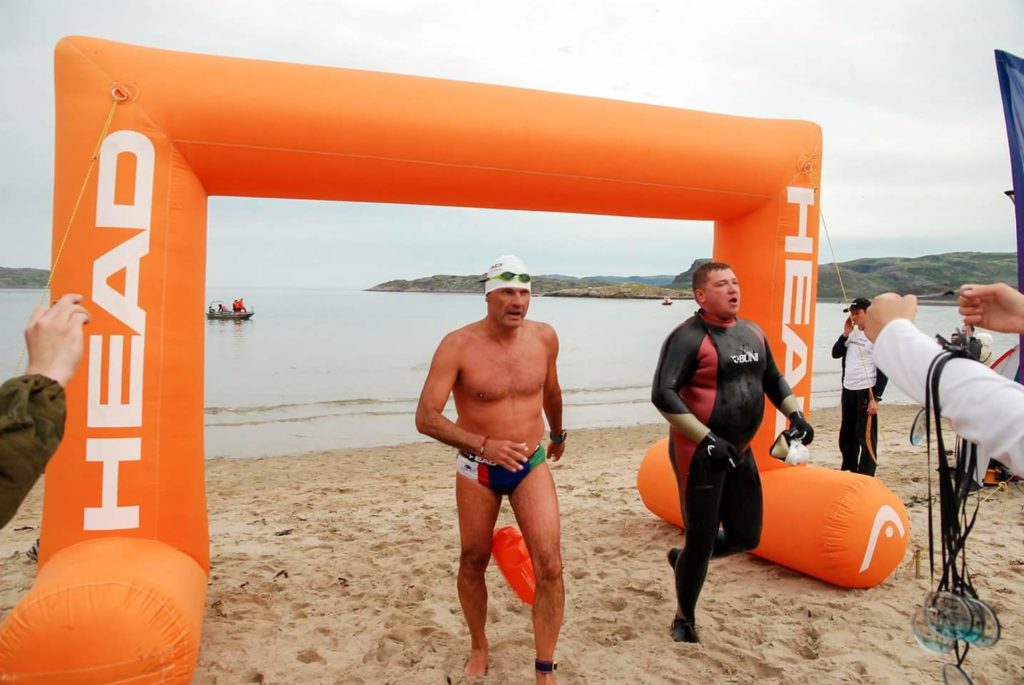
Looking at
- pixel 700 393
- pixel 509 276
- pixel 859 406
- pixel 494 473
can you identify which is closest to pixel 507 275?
pixel 509 276

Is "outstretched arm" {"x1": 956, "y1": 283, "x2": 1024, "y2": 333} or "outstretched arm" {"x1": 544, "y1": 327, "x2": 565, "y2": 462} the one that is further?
"outstretched arm" {"x1": 544, "y1": 327, "x2": 565, "y2": 462}

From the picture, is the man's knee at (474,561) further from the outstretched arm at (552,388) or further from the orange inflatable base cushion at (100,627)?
the orange inflatable base cushion at (100,627)

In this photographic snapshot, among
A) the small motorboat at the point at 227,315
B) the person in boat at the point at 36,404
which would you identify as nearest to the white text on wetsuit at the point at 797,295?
the person in boat at the point at 36,404

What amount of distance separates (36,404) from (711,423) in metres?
3.20

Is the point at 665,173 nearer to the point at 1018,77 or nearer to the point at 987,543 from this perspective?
the point at 1018,77

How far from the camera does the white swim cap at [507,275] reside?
3580 mm

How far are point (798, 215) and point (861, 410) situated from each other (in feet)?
9.90

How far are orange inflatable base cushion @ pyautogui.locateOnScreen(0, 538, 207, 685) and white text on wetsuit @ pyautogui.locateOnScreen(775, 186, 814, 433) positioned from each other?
3946 mm

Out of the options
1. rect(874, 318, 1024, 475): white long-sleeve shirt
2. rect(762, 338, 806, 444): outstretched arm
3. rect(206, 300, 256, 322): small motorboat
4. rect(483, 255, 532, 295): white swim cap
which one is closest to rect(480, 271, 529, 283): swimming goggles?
rect(483, 255, 532, 295): white swim cap

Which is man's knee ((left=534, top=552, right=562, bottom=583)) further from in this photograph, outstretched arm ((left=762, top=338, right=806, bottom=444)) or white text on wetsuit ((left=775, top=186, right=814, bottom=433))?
white text on wetsuit ((left=775, top=186, right=814, bottom=433))

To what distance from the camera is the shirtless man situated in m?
3.38

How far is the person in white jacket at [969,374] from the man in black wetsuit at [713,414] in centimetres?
194

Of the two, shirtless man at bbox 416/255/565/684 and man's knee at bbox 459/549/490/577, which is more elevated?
shirtless man at bbox 416/255/565/684

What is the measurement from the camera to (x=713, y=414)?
12.8 ft
